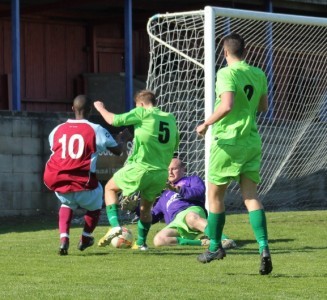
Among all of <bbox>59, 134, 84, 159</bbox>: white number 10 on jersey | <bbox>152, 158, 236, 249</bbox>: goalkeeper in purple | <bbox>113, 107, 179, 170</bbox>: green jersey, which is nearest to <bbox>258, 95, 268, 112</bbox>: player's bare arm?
<bbox>113, 107, 179, 170</bbox>: green jersey

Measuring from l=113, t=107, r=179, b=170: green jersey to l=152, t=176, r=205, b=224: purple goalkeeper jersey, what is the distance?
42.4 inches

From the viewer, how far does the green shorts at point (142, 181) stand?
12289 mm

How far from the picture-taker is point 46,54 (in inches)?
1200

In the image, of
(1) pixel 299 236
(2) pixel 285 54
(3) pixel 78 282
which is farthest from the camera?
(2) pixel 285 54

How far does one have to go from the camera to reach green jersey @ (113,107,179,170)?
480 inches

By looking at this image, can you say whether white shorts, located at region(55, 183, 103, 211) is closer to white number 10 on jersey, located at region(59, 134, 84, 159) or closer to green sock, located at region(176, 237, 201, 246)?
white number 10 on jersey, located at region(59, 134, 84, 159)

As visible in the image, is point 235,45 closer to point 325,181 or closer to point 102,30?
point 325,181

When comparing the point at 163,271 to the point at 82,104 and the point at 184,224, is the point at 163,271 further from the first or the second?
the point at 184,224

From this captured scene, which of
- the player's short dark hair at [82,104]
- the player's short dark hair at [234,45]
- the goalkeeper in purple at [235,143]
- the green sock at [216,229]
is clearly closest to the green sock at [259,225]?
the goalkeeper in purple at [235,143]

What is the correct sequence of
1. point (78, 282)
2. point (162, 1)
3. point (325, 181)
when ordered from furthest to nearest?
point (162, 1) → point (325, 181) → point (78, 282)

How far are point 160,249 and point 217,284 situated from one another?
371 centimetres

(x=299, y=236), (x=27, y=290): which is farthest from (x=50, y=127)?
(x=27, y=290)

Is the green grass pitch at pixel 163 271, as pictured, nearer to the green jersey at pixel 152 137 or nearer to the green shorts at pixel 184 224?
the green shorts at pixel 184 224

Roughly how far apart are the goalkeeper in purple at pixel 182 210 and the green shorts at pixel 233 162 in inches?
112
